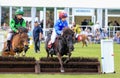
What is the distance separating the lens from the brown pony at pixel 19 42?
1902 cm

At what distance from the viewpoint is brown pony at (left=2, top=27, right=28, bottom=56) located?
62.4ft

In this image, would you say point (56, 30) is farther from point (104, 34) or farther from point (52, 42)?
point (104, 34)

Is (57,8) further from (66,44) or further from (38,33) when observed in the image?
(66,44)

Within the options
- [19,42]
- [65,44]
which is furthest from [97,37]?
[65,44]

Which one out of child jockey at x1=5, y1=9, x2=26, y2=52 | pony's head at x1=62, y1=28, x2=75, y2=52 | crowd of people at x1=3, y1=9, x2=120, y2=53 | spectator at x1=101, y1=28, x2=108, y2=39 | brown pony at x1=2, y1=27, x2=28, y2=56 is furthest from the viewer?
spectator at x1=101, y1=28, x2=108, y2=39

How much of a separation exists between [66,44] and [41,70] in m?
1.27

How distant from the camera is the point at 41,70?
1759 centimetres

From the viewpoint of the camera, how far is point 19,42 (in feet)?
64.2

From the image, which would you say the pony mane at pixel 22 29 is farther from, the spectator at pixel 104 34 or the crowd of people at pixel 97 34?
the spectator at pixel 104 34

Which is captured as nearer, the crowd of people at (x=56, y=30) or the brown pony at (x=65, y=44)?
the brown pony at (x=65, y=44)
